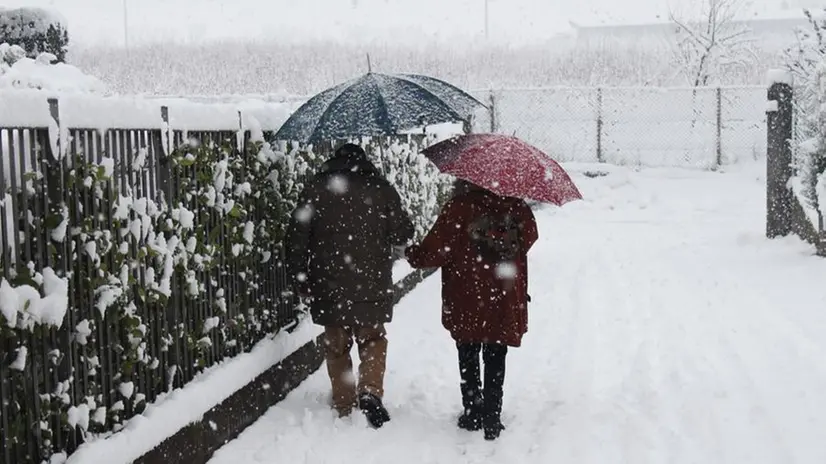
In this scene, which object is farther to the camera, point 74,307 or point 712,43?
point 712,43

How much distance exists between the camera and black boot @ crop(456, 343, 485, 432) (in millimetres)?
5719

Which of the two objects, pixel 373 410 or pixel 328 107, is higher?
pixel 328 107

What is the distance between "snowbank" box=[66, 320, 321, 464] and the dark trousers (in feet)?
4.22

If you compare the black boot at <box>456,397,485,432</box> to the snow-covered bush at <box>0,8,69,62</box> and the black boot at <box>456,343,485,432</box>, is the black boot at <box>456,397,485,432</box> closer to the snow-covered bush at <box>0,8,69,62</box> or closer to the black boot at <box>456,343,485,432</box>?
the black boot at <box>456,343,485,432</box>

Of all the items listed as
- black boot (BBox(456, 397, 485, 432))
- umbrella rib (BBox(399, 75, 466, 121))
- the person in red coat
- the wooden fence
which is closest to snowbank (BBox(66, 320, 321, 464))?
the wooden fence

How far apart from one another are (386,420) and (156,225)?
2.03 m

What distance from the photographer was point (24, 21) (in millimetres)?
11375

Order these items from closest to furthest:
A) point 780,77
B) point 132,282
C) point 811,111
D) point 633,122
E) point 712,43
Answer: point 132,282, point 811,111, point 780,77, point 633,122, point 712,43

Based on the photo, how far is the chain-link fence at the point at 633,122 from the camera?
2345cm

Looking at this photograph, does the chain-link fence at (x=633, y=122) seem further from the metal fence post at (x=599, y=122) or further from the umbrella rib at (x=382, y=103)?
the umbrella rib at (x=382, y=103)

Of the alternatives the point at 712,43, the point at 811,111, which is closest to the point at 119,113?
the point at 811,111

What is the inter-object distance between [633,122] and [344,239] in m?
19.7

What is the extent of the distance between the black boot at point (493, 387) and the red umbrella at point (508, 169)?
95cm

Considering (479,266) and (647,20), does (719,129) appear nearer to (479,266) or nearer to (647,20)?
(479,266)
